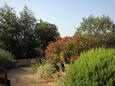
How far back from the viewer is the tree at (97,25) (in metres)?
31.8

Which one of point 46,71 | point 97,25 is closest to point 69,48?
point 46,71

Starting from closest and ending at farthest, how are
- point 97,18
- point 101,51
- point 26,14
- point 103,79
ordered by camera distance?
point 103,79 < point 101,51 < point 26,14 < point 97,18

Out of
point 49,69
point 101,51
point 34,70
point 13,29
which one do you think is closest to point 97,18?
point 13,29

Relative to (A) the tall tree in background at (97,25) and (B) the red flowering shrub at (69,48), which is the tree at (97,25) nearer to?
(A) the tall tree in background at (97,25)

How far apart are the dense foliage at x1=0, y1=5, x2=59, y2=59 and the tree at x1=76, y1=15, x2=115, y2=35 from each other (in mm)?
6410

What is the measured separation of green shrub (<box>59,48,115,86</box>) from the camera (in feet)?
23.4

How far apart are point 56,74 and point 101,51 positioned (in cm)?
637

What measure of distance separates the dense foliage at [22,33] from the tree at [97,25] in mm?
6410

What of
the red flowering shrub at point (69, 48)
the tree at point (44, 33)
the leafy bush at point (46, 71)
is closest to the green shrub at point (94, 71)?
the red flowering shrub at point (69, 48)

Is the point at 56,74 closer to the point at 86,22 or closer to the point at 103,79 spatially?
the point at 103,79

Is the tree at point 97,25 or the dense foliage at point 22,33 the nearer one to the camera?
the dense foliage at point 22,33

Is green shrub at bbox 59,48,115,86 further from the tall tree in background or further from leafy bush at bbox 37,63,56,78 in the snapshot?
the tall tree in background

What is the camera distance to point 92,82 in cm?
717

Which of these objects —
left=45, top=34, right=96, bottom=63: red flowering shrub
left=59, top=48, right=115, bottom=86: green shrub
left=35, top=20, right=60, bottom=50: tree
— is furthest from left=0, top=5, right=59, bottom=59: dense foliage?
left=59, top=48, right=115, bottom=86: green shrub
